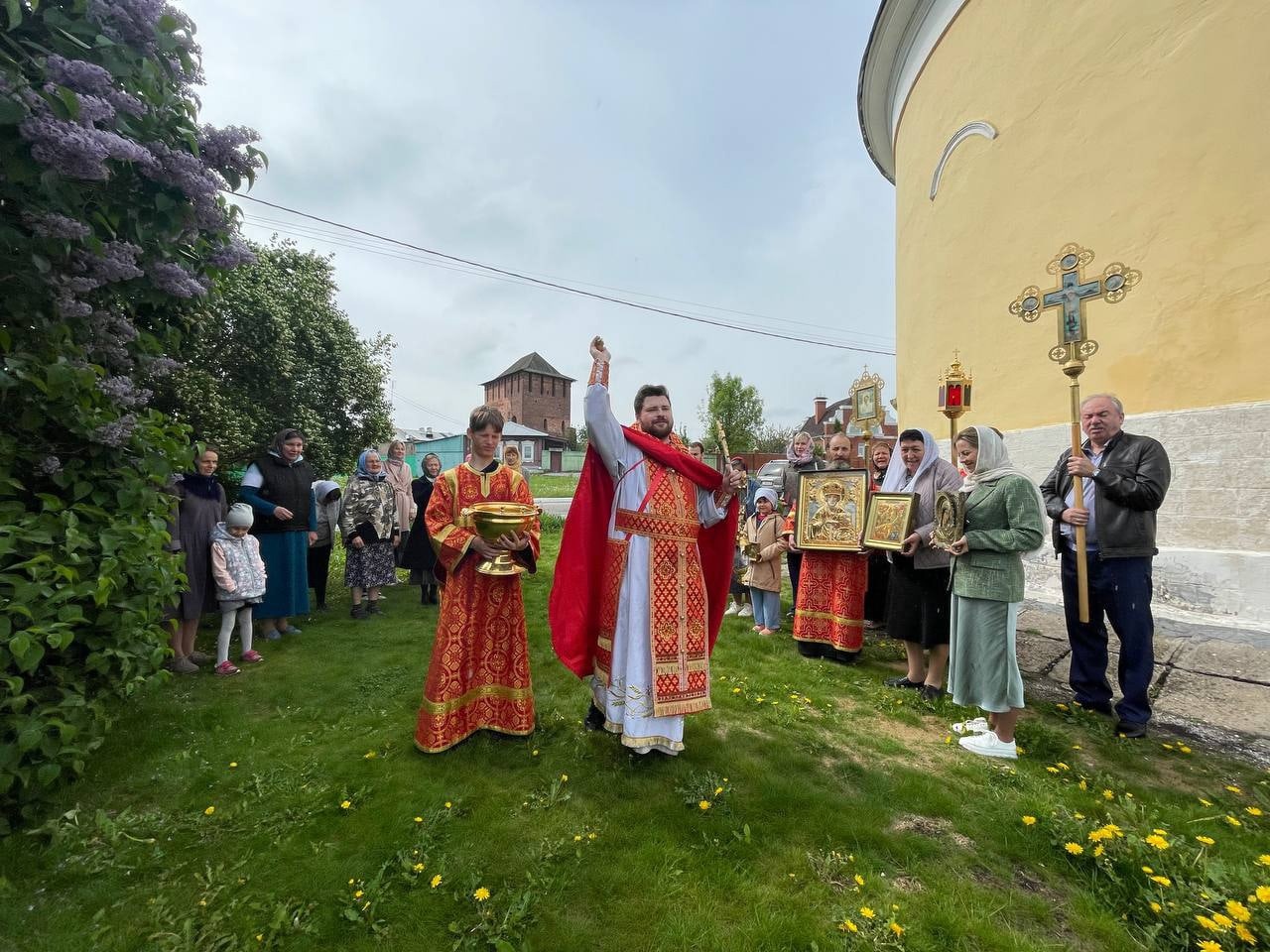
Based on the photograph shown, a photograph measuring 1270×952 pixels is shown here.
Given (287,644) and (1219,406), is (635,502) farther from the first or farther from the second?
(1219,406)

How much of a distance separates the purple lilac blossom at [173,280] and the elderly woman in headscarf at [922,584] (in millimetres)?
5173

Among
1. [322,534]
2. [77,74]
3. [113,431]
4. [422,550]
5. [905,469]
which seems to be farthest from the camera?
[422,550]

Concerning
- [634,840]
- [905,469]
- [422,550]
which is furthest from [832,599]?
[422,550]

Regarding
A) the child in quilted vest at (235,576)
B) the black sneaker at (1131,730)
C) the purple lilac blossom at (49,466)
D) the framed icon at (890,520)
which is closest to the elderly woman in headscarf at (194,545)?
the child in quilted vest at (235,576)

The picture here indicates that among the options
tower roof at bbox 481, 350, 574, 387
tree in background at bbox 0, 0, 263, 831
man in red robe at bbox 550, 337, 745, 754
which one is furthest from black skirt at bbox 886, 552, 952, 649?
tower roof at bbox 481, 350, 574, 387

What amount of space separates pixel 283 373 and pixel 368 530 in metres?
2.60

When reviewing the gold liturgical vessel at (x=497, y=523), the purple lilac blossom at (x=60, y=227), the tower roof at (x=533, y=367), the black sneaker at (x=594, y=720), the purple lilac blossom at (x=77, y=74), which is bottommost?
the black sneaker at (x=594, y=720)

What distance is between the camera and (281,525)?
19.7 ft

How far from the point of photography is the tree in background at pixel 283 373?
6.53 m

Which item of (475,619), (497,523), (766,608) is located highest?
(497,523)

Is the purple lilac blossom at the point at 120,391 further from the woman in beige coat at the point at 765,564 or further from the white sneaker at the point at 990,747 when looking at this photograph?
the woman in beige coat at the point at 765,564

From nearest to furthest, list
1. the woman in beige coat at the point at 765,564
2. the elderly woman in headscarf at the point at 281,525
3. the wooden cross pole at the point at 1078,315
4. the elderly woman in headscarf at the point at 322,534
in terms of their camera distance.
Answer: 1. the wooden cross pole at the point at 1078,315
2. the elderly woman in headscarf at the point at 281,525
3. the woman in beige coat at the point at 765,564
4. the elderly woman in headscarf at the point at 322,534

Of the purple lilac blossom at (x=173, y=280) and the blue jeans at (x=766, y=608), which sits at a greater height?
the purple lilac blossom at (x=173, y=280)

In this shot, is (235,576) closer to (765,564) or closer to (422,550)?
(422,550)
